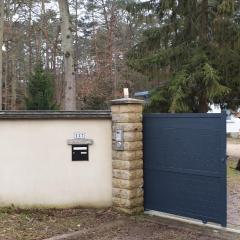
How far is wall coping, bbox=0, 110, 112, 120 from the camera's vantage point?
7914 mm

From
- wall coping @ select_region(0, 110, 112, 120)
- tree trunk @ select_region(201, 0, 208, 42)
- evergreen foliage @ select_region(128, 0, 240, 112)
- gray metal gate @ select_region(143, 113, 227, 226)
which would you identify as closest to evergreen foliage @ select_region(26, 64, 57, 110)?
evergreen foliage @ select_region(128, 0, 240, 112)

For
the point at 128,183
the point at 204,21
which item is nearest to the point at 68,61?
the point at 204,21

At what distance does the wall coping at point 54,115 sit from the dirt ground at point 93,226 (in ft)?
5.03

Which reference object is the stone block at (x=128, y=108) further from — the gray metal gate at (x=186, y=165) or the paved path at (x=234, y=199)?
the paved path at (x=234, y=199)

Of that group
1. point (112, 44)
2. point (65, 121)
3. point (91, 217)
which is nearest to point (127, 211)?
point (91, 217)

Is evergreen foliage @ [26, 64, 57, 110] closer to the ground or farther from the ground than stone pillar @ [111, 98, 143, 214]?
farther from the ground

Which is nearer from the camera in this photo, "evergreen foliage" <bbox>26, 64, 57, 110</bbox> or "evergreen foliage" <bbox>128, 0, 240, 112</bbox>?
"evergreen foliage" <bbox>128, 0, 240, 112</bbox>

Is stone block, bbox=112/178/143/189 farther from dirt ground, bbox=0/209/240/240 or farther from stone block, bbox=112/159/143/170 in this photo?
dirt ground, bbox=0/209/240/240

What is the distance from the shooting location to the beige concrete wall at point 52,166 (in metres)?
7.92

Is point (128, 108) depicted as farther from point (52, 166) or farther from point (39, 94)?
point (39, 94)

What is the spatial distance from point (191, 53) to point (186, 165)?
792 cm

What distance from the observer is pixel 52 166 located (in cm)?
798

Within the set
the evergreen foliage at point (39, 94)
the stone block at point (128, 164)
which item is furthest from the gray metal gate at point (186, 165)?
the evergreen foliage at point (39, 94)

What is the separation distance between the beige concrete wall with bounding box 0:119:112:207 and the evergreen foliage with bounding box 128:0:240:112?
18.6ft
